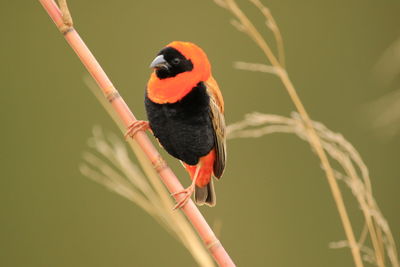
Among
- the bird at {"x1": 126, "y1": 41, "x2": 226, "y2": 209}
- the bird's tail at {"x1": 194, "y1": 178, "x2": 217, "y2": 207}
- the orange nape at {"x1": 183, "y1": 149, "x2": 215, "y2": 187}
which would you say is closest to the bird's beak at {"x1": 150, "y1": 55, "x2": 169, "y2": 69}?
the bird at {"x1": 126, "y1": 41, "x2": 226, "y2": 209}

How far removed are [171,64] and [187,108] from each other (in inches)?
4.7

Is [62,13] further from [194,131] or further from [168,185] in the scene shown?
[194,131]

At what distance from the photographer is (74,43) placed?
967mm

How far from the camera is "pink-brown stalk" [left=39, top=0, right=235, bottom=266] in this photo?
960mm

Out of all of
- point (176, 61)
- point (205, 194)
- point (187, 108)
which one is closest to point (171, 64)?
point (176, 61)

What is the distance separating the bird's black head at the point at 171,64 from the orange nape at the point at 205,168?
234 mm

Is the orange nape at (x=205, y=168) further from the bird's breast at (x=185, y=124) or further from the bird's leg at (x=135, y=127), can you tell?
the bird's leg at (x=135, y=127)

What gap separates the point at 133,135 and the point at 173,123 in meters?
0.23

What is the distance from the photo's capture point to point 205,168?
1.44 meters

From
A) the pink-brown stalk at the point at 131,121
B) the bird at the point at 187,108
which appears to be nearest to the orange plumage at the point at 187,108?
the bird at the point at 187,108

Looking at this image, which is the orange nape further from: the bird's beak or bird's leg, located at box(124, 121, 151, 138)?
the bird's beak

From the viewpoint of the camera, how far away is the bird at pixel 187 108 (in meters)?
1.26

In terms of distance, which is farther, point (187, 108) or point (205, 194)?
point (205, 194)

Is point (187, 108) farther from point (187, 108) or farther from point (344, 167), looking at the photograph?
point (344, 167)
